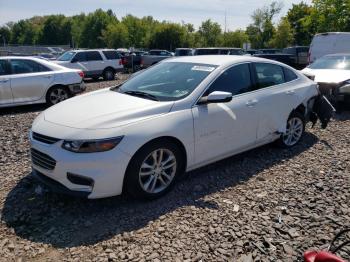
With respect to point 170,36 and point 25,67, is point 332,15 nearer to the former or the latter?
point 25,67

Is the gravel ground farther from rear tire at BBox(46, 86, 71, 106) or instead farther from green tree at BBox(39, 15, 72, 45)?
green tree at BBox(39, 15, 72, 45)

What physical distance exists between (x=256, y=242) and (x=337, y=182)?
1.89 m

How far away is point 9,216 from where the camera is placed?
3.64m

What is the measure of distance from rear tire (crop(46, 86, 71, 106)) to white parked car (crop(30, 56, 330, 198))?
202 inches

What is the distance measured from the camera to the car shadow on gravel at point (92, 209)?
3338 mm

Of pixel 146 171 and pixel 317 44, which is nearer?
pixel 146 171

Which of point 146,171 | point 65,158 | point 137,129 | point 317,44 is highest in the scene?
point 317,44

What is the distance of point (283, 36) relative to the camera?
5222 centimetres

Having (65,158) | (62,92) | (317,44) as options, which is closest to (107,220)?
(65,158)

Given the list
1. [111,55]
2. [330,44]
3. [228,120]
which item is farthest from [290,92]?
[111,55]

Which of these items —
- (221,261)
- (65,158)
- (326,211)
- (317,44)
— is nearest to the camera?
(221,261)

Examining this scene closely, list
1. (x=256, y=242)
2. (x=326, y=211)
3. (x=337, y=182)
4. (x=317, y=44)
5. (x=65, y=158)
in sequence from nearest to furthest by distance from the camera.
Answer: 1. (x=256, y=242)
2. (x=65, y=158)
3. (x=326, y=211)
4. (x=337, y=182)
5. (x=317, y=44)

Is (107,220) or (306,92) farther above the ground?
(306,92)

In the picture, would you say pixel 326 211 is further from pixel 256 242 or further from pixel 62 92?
pixel 62 92
